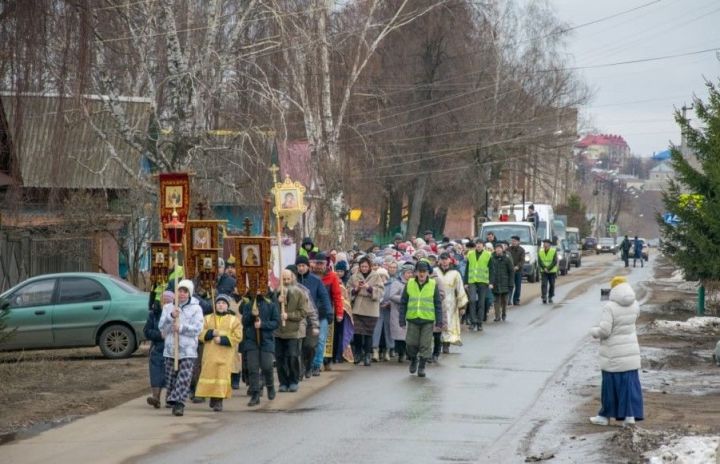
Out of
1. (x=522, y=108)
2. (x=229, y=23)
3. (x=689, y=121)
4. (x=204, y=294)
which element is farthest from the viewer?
(x=522, y=108)

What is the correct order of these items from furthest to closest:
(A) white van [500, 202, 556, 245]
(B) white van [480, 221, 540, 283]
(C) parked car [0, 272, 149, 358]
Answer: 1. (A) white van [500, 202, 556, 245]
2. (B) white van [480, 221, 540, 283]
3. (C) parked car [0, 272, 149, 358]

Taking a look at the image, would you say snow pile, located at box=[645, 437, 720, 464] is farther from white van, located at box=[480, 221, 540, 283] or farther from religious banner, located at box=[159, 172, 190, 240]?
white van, located at box=[480, 221, 540, 283]

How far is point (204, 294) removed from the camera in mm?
17234

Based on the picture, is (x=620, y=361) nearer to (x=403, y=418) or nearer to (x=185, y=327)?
(x=403, y=418)

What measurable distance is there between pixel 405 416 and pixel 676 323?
15.3 metres

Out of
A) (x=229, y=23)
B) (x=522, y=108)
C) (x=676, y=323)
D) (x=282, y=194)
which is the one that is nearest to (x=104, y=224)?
(x=229, y=23)

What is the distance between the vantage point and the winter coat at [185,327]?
1578 cm

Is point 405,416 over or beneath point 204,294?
beneath

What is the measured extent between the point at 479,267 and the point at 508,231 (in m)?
16.5

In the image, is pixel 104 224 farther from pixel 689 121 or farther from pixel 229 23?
pixel 689 121

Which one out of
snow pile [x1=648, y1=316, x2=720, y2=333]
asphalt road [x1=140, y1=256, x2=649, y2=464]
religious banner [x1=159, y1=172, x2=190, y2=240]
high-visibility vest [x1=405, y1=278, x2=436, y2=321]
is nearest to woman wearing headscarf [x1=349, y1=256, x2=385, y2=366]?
asphalt road [x1=140, y1=256, x2=649, y2=464]

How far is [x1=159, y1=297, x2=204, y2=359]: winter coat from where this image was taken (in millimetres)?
15781

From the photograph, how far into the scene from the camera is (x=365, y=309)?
21.6 metres

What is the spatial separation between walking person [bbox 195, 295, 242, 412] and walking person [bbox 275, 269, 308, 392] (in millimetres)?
1457
